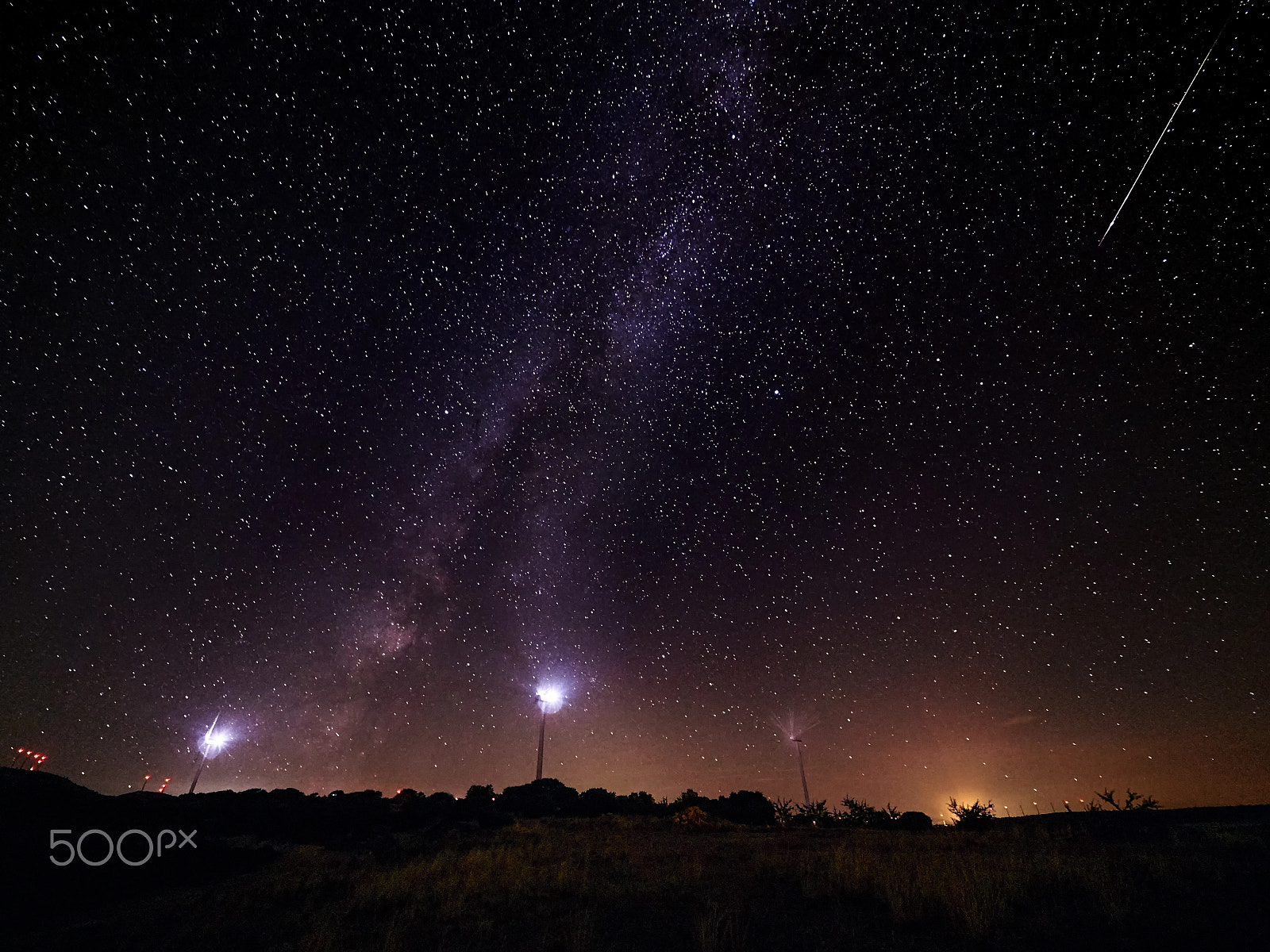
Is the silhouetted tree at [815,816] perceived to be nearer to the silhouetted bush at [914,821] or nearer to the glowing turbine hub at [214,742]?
the silhouetted bush at [914,821]

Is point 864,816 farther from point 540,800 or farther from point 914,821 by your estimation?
point 540,800

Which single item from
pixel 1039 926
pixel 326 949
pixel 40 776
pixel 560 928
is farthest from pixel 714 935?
pixel 40 776

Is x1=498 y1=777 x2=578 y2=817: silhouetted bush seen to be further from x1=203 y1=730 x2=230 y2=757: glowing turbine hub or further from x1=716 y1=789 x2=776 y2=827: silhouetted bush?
x1=203 y1=730 x2=230 y2=757: glowing turbine hub

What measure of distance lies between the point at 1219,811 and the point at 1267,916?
1448cm

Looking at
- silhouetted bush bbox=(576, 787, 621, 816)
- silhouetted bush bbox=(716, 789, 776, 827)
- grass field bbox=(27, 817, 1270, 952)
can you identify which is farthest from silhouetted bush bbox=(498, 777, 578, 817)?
grass field bbox=(27, 817, 1270, 952)

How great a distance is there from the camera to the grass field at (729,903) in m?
5.78

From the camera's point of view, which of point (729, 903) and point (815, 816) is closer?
point (729, 903)

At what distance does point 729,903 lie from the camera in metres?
7.07

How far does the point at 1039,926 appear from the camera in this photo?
5.76 metres

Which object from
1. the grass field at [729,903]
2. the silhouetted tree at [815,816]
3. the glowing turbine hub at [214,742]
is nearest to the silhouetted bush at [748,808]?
the silhouetted tree at [815,816]

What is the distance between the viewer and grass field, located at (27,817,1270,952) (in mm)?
5781

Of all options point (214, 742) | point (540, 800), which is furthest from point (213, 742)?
point (540, 800)

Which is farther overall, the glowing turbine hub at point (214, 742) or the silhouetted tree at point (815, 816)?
the glowing turbine hub at point (214, 742)

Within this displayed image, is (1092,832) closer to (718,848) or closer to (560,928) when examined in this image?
(718,848)
